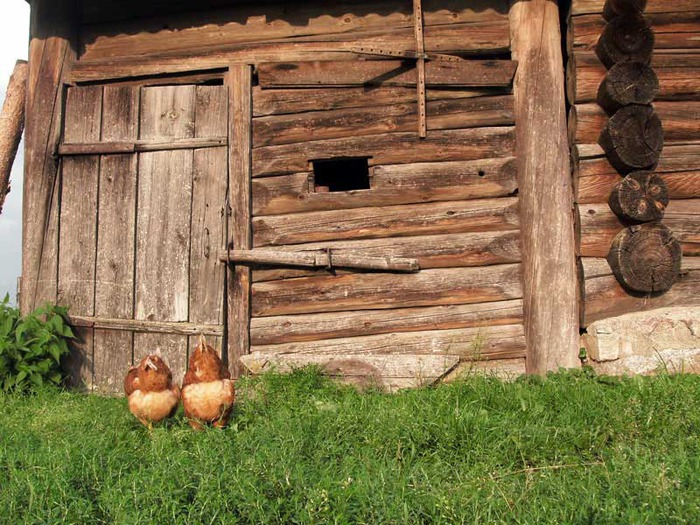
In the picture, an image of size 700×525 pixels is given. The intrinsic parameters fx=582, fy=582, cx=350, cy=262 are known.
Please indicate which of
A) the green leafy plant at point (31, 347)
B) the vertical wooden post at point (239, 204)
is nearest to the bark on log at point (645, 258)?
the vertical wooden post at point (239, 204)

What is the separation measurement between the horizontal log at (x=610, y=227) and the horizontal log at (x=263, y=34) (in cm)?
162

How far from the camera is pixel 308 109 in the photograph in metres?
4.98

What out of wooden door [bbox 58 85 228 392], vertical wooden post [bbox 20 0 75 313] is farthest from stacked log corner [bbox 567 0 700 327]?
vertical wooden post [bbox 20 0 75 313]

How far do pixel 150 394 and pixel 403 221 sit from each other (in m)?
2.37

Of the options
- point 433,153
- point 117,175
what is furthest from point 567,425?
point 117,175

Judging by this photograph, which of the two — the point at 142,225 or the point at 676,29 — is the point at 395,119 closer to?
the point at 142,225

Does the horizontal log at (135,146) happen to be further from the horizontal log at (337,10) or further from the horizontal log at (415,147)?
the horizontal log at (337,10)

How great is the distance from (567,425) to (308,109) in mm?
3213

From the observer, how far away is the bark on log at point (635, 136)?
451 cm

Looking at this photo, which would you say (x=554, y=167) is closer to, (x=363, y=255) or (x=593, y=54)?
(x=593, y=54)

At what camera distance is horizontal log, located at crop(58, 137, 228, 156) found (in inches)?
198

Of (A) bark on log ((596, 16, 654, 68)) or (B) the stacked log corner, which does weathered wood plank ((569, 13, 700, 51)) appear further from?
(A) bark on log ((596, 16, 654, 68))

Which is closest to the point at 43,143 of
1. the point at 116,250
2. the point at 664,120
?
the point at 116,250

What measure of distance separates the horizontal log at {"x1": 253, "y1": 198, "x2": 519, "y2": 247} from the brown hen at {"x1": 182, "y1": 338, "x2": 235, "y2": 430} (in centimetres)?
159
